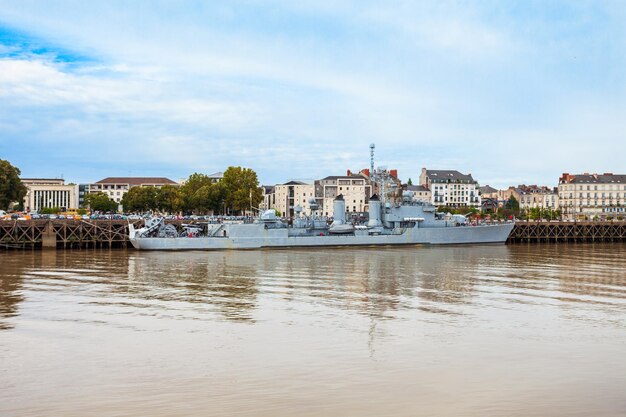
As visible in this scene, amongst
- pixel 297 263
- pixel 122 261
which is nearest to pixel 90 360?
pixel 297 263

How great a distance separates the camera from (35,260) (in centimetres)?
3691

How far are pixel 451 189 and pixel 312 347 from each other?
11735 centimetres

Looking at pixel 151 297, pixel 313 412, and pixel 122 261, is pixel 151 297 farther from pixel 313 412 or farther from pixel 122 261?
pixel 122 261

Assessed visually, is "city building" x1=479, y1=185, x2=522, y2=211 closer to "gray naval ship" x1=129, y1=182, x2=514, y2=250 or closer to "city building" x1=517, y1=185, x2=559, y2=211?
"city building" x1=517, y1=185, x2=559, y2=211

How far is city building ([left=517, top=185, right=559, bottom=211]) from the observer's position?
12900 centimetres

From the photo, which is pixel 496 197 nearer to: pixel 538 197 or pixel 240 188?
pixel 538 197

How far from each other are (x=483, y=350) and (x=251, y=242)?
37.5m

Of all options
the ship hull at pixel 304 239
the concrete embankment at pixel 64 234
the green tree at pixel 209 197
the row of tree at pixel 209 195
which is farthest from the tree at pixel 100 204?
the ship hull at pixel 304 239

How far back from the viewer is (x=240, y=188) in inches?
3479

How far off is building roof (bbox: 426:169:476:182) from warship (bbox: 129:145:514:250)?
69.9 metres

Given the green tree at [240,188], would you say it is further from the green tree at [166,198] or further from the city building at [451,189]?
the city building at [451,189]

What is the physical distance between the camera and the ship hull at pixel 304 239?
47531mm

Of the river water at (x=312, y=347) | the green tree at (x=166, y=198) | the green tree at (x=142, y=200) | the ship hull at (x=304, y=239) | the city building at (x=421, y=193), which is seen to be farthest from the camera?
the city building at (x=421, y=193)

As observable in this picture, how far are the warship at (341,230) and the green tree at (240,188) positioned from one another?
1145 inches
